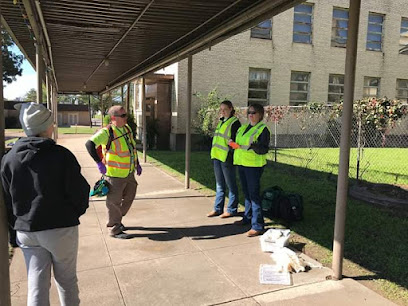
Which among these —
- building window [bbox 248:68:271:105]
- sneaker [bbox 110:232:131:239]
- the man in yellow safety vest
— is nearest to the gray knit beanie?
the man in yellow safety vest

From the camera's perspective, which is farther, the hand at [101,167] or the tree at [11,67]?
the tree at [11,67]

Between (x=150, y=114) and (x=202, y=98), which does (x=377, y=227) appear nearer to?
(x=202, y=98)

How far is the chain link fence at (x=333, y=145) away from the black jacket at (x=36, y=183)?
707 centimetres

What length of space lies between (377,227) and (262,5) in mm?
3662

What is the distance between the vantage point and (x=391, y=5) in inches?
800

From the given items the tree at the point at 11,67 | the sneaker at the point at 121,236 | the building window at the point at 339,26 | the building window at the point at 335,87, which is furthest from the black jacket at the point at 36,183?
the tree at the point at 11,67

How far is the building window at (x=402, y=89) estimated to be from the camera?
21.8 meters

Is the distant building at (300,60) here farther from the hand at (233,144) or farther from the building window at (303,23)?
the hand at (233,144)

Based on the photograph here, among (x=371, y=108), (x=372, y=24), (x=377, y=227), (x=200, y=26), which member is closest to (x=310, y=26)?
(x=372, y=24)

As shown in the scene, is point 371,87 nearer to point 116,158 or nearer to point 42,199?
point 116,158

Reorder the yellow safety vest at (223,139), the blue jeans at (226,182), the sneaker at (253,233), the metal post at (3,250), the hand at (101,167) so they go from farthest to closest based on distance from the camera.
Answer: the blue jeans at (226,182)
the yellow safety vest at (223,139)
the sneaker at (253,233)
the hand at (101,167)
the metal post at (3,250)

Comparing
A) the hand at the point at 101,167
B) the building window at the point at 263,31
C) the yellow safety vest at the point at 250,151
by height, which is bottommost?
the hand at the point at 101,167

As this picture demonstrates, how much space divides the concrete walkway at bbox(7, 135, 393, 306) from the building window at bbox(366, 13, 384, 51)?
1839cm

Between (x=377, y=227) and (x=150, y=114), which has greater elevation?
(x=150, y=114)
